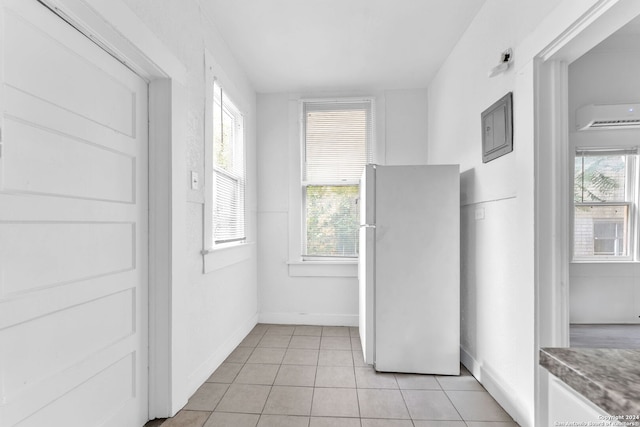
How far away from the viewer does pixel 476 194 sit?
2.39 m

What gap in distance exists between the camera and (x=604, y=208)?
326cm

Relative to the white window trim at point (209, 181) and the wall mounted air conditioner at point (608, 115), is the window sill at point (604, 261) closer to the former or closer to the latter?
the wall mounted air conditioner at point (608, 115)

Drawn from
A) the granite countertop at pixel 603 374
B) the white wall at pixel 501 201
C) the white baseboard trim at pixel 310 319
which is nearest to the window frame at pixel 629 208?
the white wall at pixel 501 201

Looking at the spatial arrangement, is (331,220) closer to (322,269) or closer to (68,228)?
(322,269)

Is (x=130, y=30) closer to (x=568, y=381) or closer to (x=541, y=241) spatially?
(x=568, y=381)

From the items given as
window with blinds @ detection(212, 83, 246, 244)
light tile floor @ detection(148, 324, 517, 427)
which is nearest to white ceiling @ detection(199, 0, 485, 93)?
window with blinds @ detection(212, 83, 246, 244)

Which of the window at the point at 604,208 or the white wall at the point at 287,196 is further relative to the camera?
the white wall at the point at 287,196

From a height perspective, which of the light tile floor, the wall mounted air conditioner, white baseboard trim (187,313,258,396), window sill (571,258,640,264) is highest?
the wall mounted air conditioner

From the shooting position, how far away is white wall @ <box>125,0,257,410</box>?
1.86 m

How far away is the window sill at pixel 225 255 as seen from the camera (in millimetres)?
2315

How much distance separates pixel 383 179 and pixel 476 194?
686mm

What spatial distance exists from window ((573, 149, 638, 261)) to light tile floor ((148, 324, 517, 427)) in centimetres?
202

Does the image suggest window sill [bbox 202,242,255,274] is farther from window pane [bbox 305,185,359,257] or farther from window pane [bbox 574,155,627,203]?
window pane [bbox 574,155,627,203]

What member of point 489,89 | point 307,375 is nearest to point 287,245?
point 307,375
